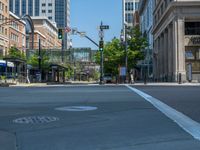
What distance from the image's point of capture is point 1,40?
112 metres

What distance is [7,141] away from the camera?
830cm

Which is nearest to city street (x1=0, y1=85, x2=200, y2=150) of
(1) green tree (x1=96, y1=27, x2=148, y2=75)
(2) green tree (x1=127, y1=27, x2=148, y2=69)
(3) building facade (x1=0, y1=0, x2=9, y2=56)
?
(2) green tree (x1=127, y1=27, x2=148, y2=69)

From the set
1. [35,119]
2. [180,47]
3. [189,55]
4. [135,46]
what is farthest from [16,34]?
[35,119]

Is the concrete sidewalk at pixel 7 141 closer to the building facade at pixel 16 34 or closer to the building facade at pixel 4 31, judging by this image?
the building facade at pixel 4 31

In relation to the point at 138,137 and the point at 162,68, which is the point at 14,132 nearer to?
the point at 138,137

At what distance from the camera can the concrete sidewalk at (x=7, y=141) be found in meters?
7.62

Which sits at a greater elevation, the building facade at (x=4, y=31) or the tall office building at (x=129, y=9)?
the tall office building at (x=129, y=9)

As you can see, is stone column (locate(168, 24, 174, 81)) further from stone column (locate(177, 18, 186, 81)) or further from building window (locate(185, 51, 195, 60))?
stone column (locate(177, 18, 186, 81))

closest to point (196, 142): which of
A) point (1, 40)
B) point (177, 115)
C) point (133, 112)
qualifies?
point (177, 115)

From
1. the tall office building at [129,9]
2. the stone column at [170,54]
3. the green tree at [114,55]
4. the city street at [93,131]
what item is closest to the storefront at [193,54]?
the stone column at [170,54]

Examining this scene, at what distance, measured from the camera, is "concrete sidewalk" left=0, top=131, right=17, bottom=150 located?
7616 millimetres

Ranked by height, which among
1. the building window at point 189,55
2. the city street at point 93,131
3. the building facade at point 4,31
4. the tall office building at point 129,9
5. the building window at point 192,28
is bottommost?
the city street at point 93,131

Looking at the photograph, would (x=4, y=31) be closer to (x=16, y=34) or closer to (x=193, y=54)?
(x=16, y=34)

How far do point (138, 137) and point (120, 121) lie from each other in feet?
8.77
